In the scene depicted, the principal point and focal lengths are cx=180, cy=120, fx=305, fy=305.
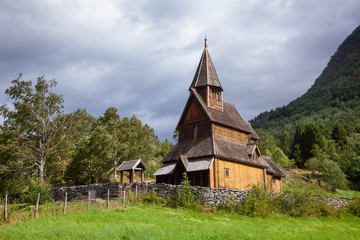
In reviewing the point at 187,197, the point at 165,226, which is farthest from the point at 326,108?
the point at 165,226

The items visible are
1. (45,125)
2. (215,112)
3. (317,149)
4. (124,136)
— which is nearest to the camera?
(215,112)

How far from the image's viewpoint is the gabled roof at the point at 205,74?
3440 centimetres

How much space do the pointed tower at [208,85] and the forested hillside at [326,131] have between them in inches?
1194

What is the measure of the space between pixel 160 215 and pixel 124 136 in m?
30.4

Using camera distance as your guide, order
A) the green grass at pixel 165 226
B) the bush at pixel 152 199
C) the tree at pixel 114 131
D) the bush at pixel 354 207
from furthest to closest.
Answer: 1. the tree at pixel 114 131
2. the bush at pixel 354 207
3. the bush at pixel 152 199
4. the green grass at pixel 165 226

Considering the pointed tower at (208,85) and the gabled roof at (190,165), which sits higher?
the pointed tower at (208,85)

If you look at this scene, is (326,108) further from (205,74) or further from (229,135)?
(229,135)

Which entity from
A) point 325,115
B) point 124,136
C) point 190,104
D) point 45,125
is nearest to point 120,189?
point 190,104

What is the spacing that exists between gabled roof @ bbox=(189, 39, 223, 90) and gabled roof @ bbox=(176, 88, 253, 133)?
3.93 ft

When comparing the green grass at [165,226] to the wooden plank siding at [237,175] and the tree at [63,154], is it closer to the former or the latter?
the wooden plank siding at [237,175]

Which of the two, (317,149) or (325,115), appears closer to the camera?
(317,149)

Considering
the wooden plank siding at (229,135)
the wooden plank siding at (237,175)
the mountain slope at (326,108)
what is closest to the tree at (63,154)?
the wooden plank siding at (229,135)

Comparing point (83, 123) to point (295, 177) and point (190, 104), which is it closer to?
point (190, 104)

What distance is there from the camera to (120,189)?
80.8 feet
